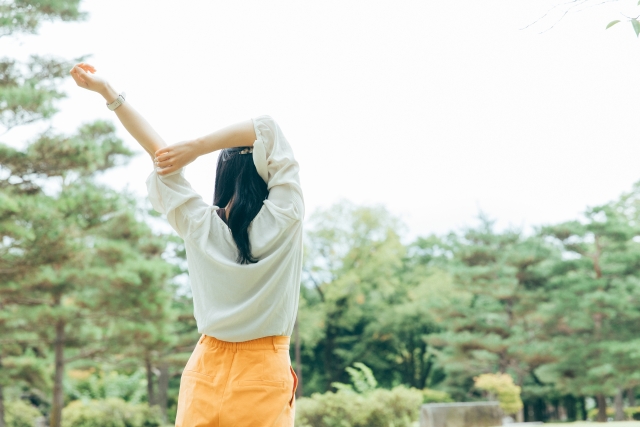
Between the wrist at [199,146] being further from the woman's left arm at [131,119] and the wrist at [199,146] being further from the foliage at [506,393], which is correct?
the foliage at [506,393]

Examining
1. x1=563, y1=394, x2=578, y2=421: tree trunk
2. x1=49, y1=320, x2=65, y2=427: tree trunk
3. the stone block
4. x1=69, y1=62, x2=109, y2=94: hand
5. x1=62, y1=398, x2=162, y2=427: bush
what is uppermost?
x1=69, y1=62, x2=109, y2=94: hand

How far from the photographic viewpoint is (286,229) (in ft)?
3.76

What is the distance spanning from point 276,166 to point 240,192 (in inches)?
3.3

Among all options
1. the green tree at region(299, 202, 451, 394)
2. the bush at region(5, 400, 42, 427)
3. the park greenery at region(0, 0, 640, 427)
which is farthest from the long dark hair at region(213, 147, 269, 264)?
the green tree at region(299, 202, 451, 394)

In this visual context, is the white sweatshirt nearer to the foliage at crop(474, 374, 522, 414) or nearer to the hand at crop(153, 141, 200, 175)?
the hand at crop(153, 141, 200, 175)

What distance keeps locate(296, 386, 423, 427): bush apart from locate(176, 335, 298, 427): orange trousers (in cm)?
721

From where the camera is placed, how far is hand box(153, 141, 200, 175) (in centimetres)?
118

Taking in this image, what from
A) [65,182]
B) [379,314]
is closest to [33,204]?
[65,182]

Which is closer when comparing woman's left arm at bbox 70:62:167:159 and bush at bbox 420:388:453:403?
woman's left arm at bbox 70:62:167:159

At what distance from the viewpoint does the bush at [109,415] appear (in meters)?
11.5

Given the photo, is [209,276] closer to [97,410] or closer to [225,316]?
[225,316]

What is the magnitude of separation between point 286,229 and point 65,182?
10111mm

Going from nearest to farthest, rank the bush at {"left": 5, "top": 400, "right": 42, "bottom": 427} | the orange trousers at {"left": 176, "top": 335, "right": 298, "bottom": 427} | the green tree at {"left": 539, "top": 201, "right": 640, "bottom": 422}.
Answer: the orange trousers at {"left": 176, "top": 335, "right": 298, "bottom": 427} → the bush at {"left": 5, "top": 400, "right": 42, "bottom": 427} → the green tree at {"left": 539, "top": 201, "right": 640, "bottom": 422}

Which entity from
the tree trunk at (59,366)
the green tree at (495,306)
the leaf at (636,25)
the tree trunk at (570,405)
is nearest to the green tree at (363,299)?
the green tree at (495,306)
